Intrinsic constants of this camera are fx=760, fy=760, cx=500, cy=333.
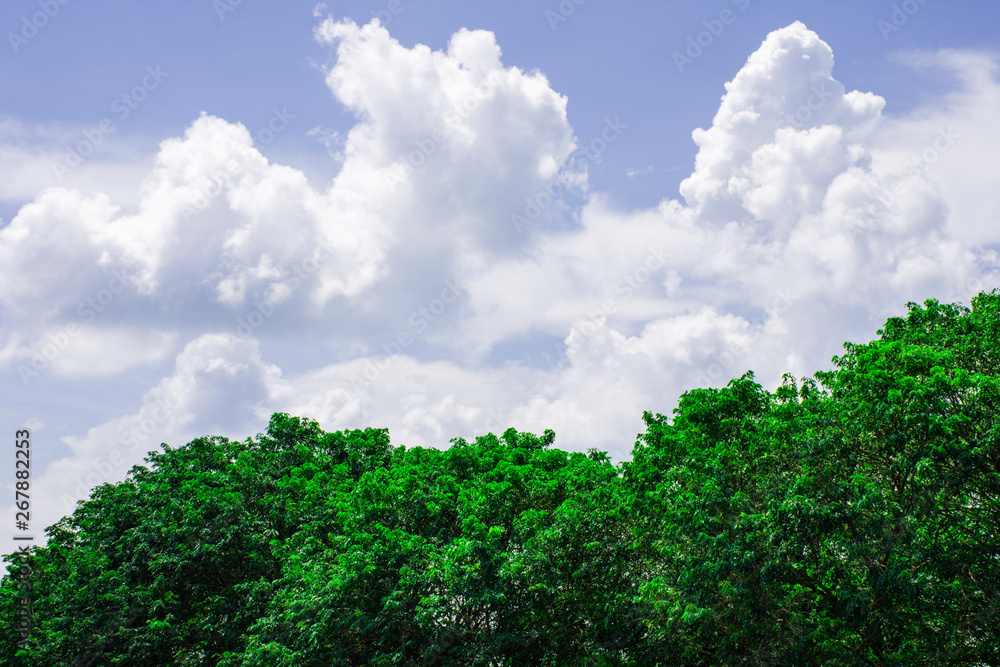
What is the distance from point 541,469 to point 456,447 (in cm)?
303

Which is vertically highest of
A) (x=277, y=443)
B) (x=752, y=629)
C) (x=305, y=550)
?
(x=277, y=443)

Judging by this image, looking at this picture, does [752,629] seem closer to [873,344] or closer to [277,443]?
[873,344]

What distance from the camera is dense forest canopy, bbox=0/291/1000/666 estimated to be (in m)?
13.7

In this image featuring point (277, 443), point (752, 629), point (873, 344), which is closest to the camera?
point (752, 629)

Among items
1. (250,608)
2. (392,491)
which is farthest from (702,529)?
(250,608)

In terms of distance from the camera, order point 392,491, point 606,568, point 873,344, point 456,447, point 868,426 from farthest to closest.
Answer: point 456,447
point 392,491
point 606,568
point 873,344
point 868,426

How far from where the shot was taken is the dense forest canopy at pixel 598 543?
1368cm

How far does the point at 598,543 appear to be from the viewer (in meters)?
17.5

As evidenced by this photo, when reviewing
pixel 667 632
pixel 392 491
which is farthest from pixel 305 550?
pixel 667 632

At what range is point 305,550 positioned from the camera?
19969 millimetres

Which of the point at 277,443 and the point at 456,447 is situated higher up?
the point at 277,443

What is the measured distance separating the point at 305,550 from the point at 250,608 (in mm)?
2851

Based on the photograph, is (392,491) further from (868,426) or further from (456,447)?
(868,426)

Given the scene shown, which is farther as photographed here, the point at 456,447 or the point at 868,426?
the point at 456,447
